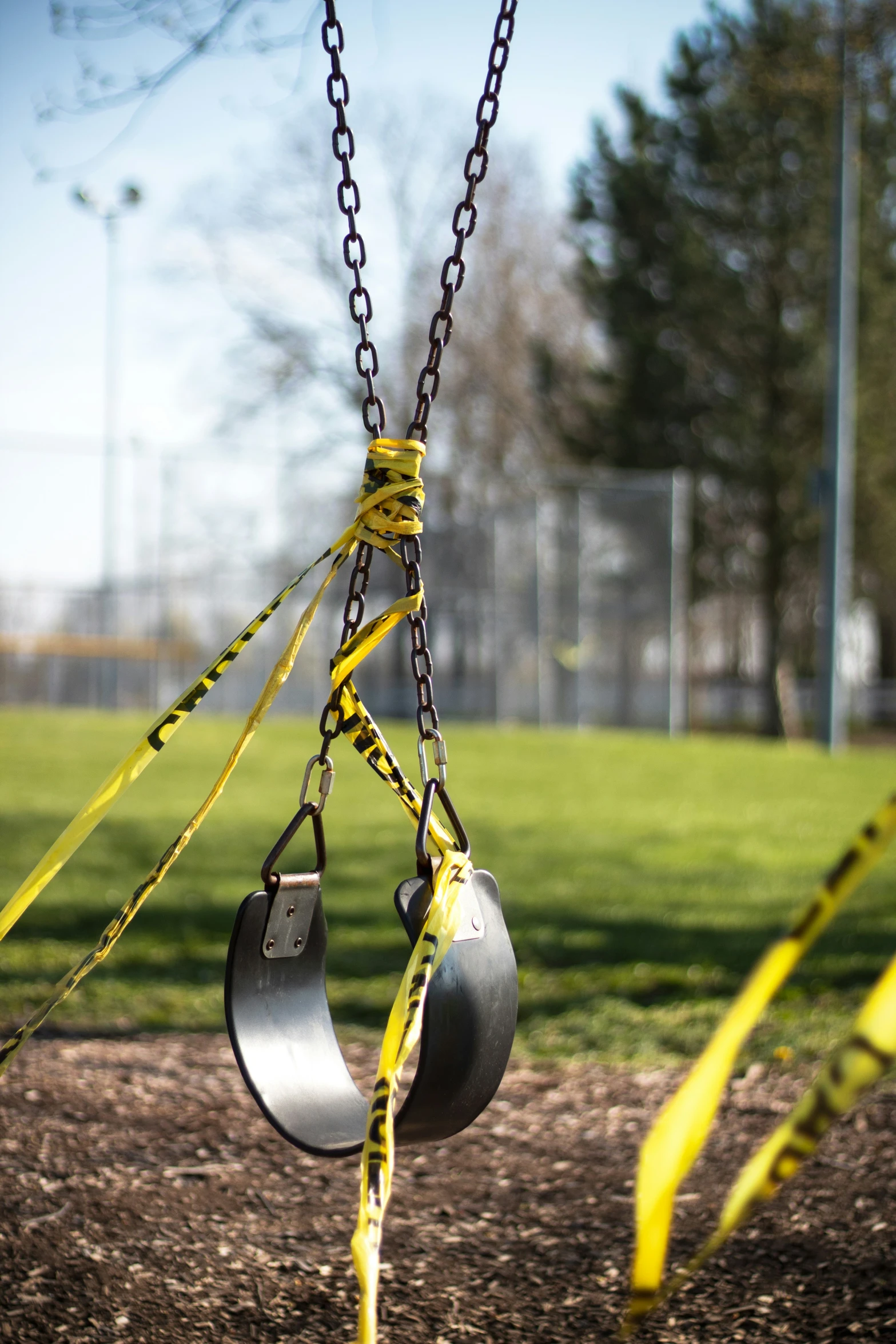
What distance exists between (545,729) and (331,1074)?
715 inches

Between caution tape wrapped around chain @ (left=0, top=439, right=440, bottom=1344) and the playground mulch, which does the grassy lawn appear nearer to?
the playground mulch

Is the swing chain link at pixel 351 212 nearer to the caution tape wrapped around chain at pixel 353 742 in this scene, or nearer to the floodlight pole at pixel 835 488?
the caution tape wrapped around chain at pixel 353 742

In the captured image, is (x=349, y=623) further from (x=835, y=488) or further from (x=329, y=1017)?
(x=835, y=488)

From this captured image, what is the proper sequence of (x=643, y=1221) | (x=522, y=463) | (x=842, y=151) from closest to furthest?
(x=643, y=1221), (x=842, y=151), (x=522, y=463)

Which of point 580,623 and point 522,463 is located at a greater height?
point 522,463

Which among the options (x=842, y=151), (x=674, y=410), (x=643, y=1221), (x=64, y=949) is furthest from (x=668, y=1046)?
(x=674, y=410)

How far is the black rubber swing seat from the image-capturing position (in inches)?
76.4

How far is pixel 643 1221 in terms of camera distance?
3.33 ft

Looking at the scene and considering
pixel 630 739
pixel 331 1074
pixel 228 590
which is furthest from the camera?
pixel 228 590

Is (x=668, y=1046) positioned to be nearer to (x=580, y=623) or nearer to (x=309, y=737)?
(x=309, y=737)

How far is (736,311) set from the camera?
1008 inches

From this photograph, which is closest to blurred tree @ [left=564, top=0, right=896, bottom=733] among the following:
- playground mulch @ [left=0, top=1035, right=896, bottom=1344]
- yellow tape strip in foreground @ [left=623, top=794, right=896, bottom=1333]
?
playground mulch @ [left=0, top=1035, right=896, bottom=1344]

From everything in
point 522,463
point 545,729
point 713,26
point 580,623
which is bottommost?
point 545,729

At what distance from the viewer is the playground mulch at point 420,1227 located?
2.38m
